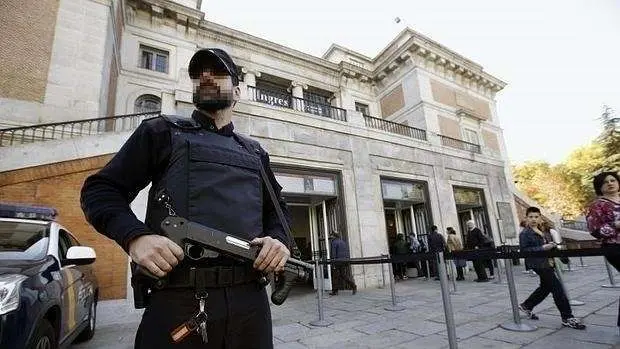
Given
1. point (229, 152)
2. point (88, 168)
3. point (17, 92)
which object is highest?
point (17, 92)

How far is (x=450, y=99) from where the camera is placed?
65.5ft

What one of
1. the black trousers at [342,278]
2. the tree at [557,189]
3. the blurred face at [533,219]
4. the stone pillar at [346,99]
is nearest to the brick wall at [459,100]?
the stone pillar at [346,99]

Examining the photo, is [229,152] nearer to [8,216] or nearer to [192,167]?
[192,167]

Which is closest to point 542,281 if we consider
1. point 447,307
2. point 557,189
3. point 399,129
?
point 447,307

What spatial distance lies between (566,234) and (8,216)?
1102 inches

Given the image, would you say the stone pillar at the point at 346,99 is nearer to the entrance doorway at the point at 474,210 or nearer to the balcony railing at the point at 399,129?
the balcony railing at the point at 399,129

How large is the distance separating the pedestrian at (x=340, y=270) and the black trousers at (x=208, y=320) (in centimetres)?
839

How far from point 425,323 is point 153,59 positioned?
50.9ft

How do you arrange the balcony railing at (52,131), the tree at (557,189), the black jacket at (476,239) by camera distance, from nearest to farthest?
the balcony railing at (52,131), the black jacket at (476,239), the tree at (557,189)

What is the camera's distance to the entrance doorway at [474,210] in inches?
602

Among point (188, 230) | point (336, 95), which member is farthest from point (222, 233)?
point (336, 95)

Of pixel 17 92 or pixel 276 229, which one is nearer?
pixel 276 229

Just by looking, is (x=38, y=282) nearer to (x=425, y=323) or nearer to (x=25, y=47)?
(x=425, y=323)

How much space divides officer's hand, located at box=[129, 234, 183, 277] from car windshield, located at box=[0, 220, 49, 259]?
299 centimetres
